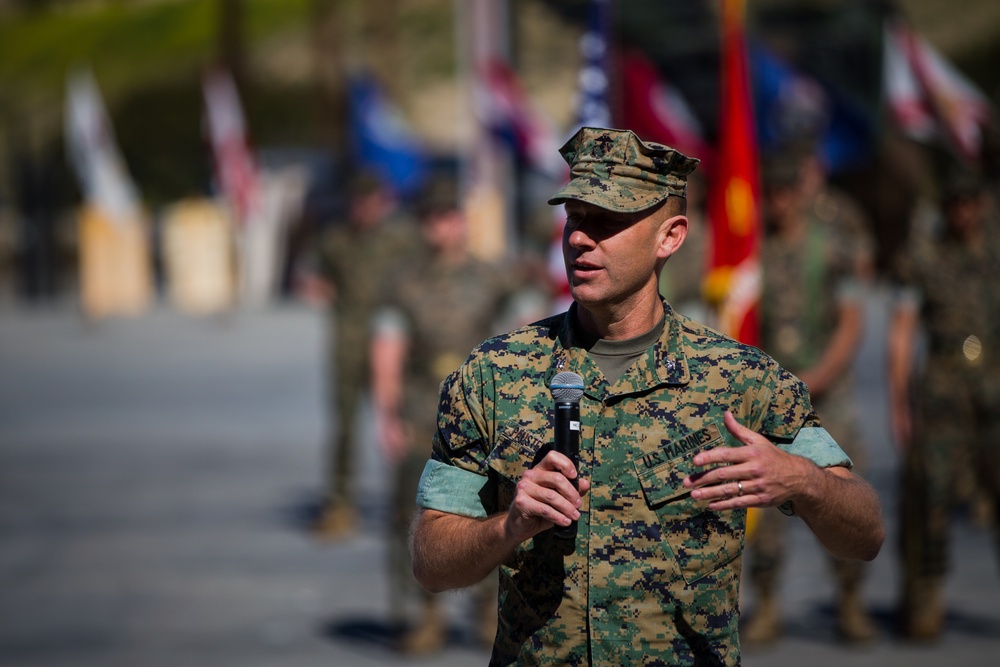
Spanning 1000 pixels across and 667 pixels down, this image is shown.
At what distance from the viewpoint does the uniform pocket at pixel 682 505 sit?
2.92m

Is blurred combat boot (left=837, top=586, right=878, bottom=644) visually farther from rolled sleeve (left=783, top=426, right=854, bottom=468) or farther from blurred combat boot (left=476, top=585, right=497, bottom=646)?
rolled sleeve (left=783, top=426, right=854, bottom=468)

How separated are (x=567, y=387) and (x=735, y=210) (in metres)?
4.68

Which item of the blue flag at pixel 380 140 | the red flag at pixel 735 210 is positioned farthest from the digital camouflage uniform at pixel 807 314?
the blue flag at pixel 380 140

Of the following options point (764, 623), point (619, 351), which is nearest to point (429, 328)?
point (764, 623)

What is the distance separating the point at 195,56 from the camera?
64.2m

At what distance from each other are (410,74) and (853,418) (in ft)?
145

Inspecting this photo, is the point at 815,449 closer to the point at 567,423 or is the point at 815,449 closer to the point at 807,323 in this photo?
the point at 567,423

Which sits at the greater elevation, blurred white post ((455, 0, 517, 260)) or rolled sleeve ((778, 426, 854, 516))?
blurred white post ((455, 0, 517, 260))

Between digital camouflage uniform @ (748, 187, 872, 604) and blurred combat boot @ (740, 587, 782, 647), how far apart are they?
68mm

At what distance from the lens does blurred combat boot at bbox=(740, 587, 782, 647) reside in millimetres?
6930

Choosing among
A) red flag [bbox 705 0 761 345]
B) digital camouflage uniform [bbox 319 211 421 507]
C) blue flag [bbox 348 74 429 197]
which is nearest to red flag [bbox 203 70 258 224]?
blue flag [bbox 348 74 429 197]

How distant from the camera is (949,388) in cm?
702

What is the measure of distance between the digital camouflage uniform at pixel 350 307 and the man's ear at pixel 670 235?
6653mm

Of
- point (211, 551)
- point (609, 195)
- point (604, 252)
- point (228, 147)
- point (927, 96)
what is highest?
point (228, 147)
